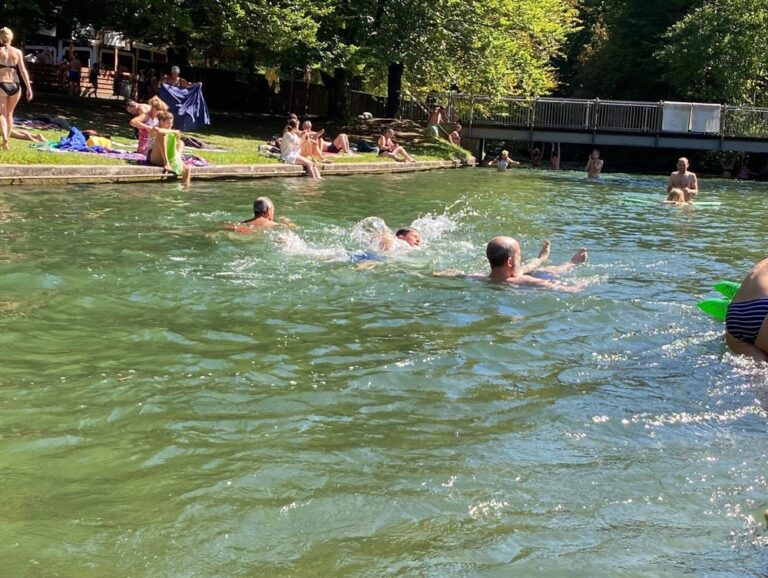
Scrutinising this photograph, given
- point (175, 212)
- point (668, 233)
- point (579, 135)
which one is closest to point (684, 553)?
point (175, 212)

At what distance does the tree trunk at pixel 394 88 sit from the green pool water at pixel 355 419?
27248 mm

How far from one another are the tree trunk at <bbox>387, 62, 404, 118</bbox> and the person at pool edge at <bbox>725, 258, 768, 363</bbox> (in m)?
31.0

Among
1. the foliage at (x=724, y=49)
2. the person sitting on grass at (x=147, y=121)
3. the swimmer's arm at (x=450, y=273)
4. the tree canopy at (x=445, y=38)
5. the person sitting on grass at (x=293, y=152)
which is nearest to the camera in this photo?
the swimmer's arm at (x=450, y=273)

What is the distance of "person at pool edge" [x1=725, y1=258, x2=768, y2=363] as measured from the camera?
6414 mm

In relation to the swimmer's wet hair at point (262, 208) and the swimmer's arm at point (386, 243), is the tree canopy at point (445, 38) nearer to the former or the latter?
the swimmer's wet hair at point (262, 208)

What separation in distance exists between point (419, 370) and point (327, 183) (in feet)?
49.6

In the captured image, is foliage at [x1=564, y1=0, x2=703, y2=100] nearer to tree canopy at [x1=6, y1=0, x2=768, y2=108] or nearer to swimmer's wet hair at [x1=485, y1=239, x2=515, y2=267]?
tree canopy at [x1=6, y1=0, x2=768, y2=108]

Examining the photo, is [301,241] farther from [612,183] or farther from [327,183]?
[612,183]

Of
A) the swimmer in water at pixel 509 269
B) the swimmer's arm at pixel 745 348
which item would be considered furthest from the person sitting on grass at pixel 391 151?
the swimmer's arm at pixel 745 348

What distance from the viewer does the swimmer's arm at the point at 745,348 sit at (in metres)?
6.51

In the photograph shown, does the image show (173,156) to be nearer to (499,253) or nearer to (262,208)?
(262,208)

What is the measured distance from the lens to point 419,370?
6.21 metres

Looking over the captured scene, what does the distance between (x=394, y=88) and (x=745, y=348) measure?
3187cm

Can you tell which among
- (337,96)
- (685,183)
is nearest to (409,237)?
(685,183)
